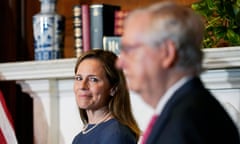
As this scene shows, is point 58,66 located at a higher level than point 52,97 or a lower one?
higher

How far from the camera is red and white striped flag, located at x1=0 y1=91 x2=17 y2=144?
2.89 metres

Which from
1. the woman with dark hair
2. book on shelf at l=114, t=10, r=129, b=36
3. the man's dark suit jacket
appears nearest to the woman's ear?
the woman with dark hair

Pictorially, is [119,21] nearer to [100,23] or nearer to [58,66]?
[100,23]

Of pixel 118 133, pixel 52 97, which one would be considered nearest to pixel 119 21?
pixel 52 97

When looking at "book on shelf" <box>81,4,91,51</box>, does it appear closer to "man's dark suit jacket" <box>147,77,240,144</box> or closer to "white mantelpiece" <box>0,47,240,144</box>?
"white mantelpiece" <box>0,47,240,144</box>

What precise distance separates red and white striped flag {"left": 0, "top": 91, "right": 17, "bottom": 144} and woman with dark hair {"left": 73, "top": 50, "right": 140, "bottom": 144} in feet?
2.09

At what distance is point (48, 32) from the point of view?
9.32 feet

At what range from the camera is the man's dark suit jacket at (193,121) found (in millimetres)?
Result: 1188

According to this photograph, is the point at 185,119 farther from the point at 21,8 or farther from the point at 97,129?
the point at 21,8

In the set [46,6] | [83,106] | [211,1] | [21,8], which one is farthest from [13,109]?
[211,1]

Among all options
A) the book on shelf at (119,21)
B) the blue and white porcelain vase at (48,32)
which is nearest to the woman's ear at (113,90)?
the book on shelf at (119,21)

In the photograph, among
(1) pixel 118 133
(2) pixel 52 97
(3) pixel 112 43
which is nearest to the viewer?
(1) pixel 118 133

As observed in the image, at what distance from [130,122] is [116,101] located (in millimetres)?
95

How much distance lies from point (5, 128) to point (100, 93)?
31.0 inches
